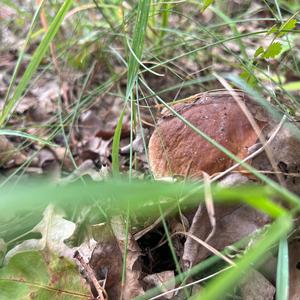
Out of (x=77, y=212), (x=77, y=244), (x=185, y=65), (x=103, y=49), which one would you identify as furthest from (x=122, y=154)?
(x=185, y=65)

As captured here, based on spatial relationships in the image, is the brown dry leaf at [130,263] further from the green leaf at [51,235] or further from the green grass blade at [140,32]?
the green grass blade at [140,32]

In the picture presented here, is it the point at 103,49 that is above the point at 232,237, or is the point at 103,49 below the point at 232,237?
above

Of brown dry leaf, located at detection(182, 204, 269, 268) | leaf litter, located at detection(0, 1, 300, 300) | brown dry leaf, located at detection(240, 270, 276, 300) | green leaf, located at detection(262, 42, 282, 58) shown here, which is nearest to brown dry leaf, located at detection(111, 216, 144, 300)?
leaf litter, located at detection(0, 1, 300, 300)

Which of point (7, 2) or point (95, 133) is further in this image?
point (7, 2)

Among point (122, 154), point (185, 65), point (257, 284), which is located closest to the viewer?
point (257, 284)

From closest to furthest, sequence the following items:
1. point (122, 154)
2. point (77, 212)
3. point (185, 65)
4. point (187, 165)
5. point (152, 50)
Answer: point (187, 165)
point (77, 212)
point (122, 154)
point (152, 50)
point (185, 65)

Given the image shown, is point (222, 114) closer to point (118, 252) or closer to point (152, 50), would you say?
point (118, 252)

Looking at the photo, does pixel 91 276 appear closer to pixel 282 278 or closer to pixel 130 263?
pixel 130 263

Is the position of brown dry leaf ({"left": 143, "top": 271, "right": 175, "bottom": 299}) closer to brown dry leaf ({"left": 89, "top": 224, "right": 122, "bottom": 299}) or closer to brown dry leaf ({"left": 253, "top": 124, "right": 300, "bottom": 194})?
brown dry leaf ({"left": 89, "top": 224, "right": 122, "bottom": 299})

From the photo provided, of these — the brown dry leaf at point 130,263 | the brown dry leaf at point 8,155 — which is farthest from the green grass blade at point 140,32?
the brown dry leaf at point 8,155
